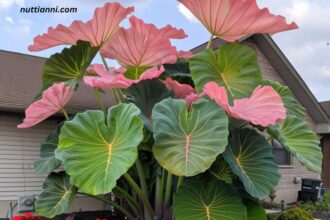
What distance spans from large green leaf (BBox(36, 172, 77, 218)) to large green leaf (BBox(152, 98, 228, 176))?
149cm

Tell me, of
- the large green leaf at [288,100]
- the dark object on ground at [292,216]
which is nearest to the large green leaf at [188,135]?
the large green leaf at [288,100]

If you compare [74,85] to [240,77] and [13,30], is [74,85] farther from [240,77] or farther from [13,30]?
[13,30]

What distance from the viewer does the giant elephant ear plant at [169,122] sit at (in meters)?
3.53

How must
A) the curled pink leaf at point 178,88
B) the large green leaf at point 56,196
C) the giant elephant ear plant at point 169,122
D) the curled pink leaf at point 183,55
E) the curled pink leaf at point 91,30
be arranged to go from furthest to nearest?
the curled pink leaf at point 183,55 → the curled pink leaf at point 178,88 → the large green leaf at point 56,196 → the curled pink leaf at point 91,30 → the giant elephant ear plant at point 169,122

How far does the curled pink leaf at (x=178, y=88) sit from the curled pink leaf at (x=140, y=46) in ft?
0.85

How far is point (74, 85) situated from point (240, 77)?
6.25ft

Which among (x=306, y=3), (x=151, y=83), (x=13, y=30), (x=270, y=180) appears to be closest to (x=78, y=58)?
(x=151, y=83)

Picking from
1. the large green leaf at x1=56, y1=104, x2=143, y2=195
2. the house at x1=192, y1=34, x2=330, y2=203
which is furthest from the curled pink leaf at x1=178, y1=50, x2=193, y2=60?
the house at x1=192, y1=34, x2=330, y2=203

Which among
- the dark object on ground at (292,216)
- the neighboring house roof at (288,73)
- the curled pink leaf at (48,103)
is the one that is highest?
the neighboring house roof at (288,73)

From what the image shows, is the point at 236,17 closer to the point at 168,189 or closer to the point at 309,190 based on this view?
the point at 168,189

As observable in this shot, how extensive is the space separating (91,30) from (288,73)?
7296 mm

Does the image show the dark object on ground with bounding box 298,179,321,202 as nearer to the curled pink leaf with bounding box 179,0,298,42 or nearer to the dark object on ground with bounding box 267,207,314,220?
the dark object on ground with bounding box 267,207,314,220

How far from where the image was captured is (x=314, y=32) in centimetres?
1367

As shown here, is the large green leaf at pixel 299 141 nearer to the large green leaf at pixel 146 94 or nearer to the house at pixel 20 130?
the large green leaf at pixel 146 94
